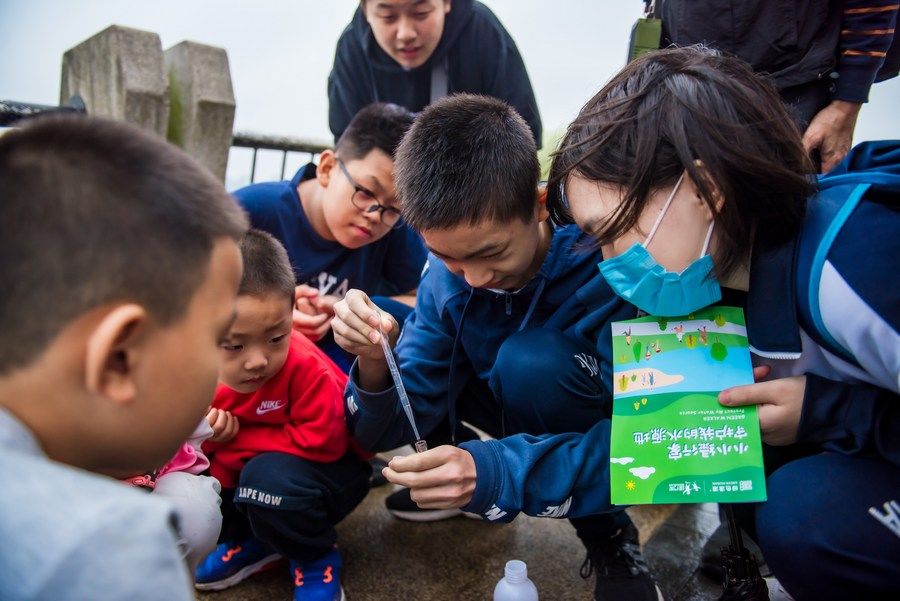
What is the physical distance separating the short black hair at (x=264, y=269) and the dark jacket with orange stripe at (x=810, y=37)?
141 cm

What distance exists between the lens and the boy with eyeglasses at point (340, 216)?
8.02 ft

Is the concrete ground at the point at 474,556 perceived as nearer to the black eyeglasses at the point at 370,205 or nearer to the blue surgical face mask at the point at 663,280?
the blue surgical face mask at the point at 663,280

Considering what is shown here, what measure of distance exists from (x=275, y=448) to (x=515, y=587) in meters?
0.73

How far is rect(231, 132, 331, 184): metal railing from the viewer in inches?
169

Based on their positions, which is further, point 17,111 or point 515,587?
point 17,111

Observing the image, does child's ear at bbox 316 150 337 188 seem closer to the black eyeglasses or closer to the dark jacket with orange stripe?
the black eyeglasses

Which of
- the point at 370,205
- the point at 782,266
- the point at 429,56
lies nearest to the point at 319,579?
the point at 370,205

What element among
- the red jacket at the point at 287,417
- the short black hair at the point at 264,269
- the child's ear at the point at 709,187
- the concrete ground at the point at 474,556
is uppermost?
the child's ear at the point at 709,187

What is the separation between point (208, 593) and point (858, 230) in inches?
67.2

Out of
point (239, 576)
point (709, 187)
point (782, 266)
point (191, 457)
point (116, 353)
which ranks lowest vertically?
point (239, 576)

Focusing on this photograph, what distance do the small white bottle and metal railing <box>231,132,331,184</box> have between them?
3.25 m

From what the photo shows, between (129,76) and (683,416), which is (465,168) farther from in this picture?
(129,76)

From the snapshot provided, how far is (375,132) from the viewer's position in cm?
255

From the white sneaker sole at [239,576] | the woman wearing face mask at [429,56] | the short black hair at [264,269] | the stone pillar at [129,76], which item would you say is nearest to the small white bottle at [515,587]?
the white sneaker sole at [239,576]
